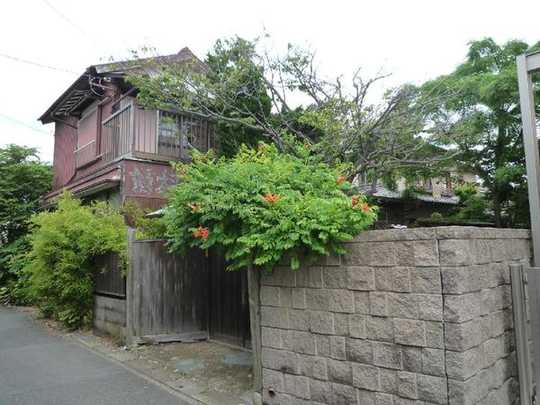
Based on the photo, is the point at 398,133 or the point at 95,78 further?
the point at 95,78

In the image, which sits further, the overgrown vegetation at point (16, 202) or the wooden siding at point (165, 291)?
the overgrown vegetation at point (16, 202)

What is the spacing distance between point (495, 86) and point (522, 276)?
20.5 ft

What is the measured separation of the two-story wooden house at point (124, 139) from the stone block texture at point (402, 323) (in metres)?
7.09

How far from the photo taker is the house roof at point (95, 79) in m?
11.0

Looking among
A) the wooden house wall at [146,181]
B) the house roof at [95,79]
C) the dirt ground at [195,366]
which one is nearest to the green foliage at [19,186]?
the house roof at [95,79]

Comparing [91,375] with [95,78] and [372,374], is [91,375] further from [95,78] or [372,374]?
[95,78]

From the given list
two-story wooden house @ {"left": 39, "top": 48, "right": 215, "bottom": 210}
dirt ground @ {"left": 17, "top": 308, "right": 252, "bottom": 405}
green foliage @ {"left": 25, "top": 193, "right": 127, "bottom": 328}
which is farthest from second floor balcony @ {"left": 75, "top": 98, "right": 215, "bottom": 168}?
dirt ground @ {"left": 17, "top": 308, "right": 252, "bottom": 405}

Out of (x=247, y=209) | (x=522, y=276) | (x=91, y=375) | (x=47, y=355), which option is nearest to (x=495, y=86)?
(x=522, y=276)

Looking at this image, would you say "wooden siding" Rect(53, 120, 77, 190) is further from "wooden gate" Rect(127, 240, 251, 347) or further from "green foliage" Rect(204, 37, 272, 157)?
"wooden gate" Rect(127, 240, 251, 347)

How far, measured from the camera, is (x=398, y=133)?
9.30 m

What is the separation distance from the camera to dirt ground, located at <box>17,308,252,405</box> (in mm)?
4945

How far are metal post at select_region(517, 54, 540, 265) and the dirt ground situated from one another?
10.7ft

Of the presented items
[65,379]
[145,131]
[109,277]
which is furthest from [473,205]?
[65,379]

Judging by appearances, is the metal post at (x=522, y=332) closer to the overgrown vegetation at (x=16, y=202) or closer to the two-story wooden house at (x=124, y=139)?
the two-story wooden house at (x=124, y=139)
